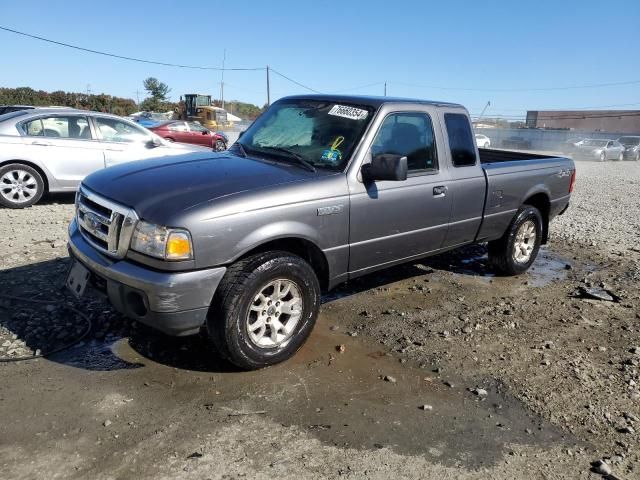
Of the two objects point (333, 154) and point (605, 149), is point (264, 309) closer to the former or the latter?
point (333, 154)

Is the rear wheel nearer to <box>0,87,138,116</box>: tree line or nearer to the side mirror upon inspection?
the side mirror

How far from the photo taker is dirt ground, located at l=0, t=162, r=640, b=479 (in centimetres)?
275

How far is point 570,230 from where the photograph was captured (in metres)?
8.74

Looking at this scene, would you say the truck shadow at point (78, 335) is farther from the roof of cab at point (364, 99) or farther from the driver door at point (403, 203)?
the roof of cab at point (364, 99)

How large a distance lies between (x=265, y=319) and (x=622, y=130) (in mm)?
67804

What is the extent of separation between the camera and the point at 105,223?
351cm

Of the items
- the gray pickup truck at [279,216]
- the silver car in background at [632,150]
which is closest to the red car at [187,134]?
the gray pickup truck at [279,216]

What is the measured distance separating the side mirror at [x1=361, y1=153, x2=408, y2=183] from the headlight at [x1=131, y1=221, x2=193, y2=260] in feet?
5.01

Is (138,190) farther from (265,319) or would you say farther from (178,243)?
(265,319)

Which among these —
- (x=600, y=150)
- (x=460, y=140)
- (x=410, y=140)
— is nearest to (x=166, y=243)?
(x=410, y=140)

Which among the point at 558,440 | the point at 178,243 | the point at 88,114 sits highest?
the point at 88,114

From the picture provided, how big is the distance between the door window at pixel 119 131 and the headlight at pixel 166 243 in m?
6.35

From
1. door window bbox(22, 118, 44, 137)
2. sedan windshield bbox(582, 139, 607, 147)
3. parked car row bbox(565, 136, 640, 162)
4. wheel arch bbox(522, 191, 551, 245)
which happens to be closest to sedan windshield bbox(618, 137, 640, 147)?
parked car row bbox(565, 136, 640, 162)

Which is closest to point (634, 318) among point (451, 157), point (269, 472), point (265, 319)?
point (451, 157)
